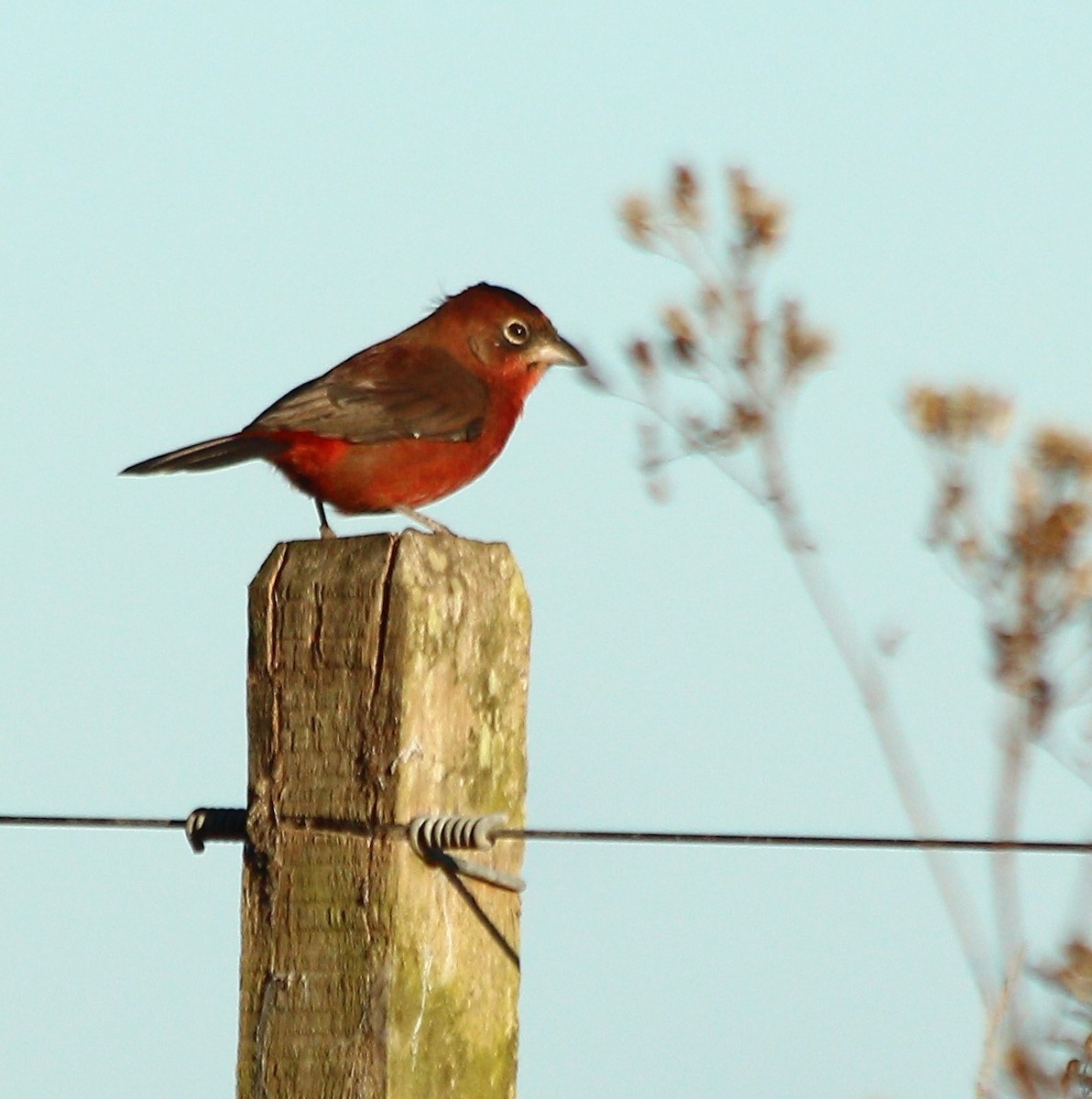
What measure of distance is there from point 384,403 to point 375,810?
2664mm

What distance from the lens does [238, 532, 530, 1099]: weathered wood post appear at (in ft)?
8.68

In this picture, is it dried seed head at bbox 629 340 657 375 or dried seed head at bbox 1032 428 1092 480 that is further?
dried seed head at bbox 629 340 657 375

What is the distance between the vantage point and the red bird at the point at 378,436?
5.04m

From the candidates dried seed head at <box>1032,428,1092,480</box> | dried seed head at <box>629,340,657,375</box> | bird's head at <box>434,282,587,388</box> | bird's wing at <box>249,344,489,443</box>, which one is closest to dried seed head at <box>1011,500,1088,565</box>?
dried seed head at <box>1032,428,1092,480</box>

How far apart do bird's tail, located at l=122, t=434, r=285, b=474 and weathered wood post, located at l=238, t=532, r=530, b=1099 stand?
2.24 metres

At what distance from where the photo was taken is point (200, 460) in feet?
16.8

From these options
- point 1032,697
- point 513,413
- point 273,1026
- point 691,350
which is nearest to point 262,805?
point 273,1026

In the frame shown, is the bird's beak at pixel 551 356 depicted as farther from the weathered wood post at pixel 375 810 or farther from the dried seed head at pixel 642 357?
the weathered wood post at pixel 375 810

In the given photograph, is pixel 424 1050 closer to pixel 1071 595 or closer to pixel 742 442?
pixel 1071 595

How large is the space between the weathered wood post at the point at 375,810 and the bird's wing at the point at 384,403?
2.25 metres

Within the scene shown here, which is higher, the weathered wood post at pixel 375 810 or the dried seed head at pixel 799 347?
the dried seed head at pixel 799 347

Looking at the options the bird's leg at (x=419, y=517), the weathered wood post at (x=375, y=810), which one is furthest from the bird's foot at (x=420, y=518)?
the weathered wood post at (x=375, y=810)

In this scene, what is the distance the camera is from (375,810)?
2.67 meters

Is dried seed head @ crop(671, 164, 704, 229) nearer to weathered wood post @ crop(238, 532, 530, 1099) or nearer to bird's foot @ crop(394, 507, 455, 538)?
bird's foot @ crop(394, 507, 455, 538)
